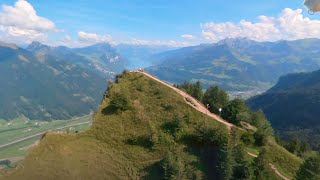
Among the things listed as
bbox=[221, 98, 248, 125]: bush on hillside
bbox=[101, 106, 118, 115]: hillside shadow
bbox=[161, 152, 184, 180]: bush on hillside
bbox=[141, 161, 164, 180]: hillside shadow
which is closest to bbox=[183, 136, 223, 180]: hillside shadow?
bbox=[161, 152, 184, 180]: bush on hillside

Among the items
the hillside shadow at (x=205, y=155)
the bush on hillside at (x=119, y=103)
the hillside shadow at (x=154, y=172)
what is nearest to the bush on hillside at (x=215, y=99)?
the hillside shadow at (x=205, y=155)

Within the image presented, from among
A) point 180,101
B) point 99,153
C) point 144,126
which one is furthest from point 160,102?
point 99,153

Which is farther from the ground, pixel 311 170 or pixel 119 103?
pixel 119 103

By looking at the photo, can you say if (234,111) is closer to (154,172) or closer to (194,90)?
(194,90)

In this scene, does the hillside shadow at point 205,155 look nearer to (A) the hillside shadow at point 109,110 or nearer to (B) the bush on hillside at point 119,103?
(B) the bush on hillside at point 119,103

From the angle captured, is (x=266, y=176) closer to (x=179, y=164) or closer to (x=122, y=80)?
(x=179, y=164)

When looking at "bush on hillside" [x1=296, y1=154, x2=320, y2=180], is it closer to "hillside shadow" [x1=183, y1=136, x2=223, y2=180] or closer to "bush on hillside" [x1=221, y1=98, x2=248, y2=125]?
"hillside shadow" [x1=183, y1=136, x2=223, y2=180]

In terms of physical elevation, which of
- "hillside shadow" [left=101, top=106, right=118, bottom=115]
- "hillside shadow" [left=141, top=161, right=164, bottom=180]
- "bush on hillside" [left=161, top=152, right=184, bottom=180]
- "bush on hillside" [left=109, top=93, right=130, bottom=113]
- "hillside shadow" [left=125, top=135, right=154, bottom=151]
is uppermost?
"bush on hillside" [left=109, top=93, right=130, bottom=113]

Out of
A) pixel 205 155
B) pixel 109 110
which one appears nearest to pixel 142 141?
pixel 205 155
